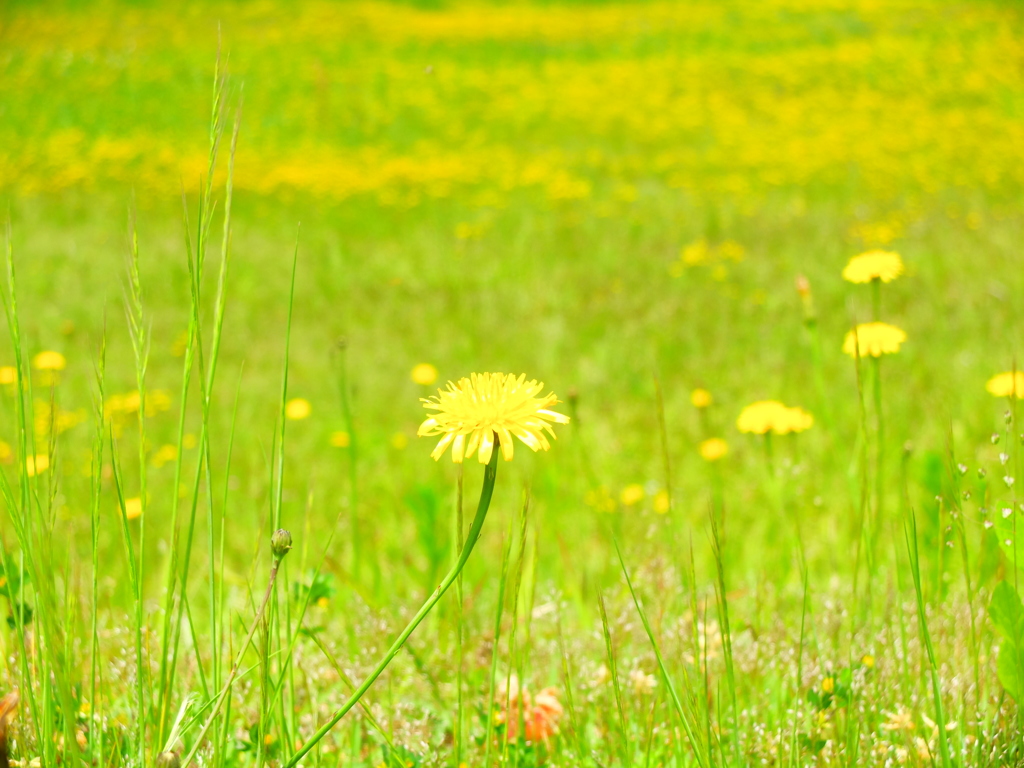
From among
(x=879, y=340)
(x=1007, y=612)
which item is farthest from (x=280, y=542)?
(x=879, y=340)

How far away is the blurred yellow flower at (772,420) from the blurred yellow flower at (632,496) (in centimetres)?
55

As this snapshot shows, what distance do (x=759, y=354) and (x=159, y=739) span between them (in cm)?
327

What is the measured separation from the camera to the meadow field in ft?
2.84

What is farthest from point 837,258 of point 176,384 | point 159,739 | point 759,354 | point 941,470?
point 159,739

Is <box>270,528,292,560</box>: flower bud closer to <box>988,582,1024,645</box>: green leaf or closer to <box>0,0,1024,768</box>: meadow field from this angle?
<box>0,0,1024,768</box>: meadow field

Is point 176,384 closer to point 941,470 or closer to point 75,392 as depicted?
point 75,392

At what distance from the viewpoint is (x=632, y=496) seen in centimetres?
230

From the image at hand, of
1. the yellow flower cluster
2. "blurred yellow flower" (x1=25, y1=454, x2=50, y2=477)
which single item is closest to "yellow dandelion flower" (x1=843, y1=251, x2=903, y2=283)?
"blurred yellow flower" (x1=25, y1=454, x2=50, y2=477)

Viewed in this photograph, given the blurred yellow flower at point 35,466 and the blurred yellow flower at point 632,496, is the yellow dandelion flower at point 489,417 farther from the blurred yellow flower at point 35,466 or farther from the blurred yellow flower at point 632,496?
the blurred yellow flower at point 632,496

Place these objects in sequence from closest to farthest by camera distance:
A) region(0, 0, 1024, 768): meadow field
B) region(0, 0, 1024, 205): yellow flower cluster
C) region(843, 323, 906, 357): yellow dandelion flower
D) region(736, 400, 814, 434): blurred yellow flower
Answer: region(0, 0, 1024, 768): meadow field, region(843, 323, 906, 357): yellow dandelion flower, region(736, 400, 814, 434): blurred yellow flower, region(0, 0, 1024, 205): yellow flower cluster

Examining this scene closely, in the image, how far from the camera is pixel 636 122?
30.6ft

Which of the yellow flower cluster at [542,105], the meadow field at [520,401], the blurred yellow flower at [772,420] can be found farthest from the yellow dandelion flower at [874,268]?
the yellow flower cluster at [542,105]

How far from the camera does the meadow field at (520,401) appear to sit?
865 mm

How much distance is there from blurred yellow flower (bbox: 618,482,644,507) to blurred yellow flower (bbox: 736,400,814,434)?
55cm
